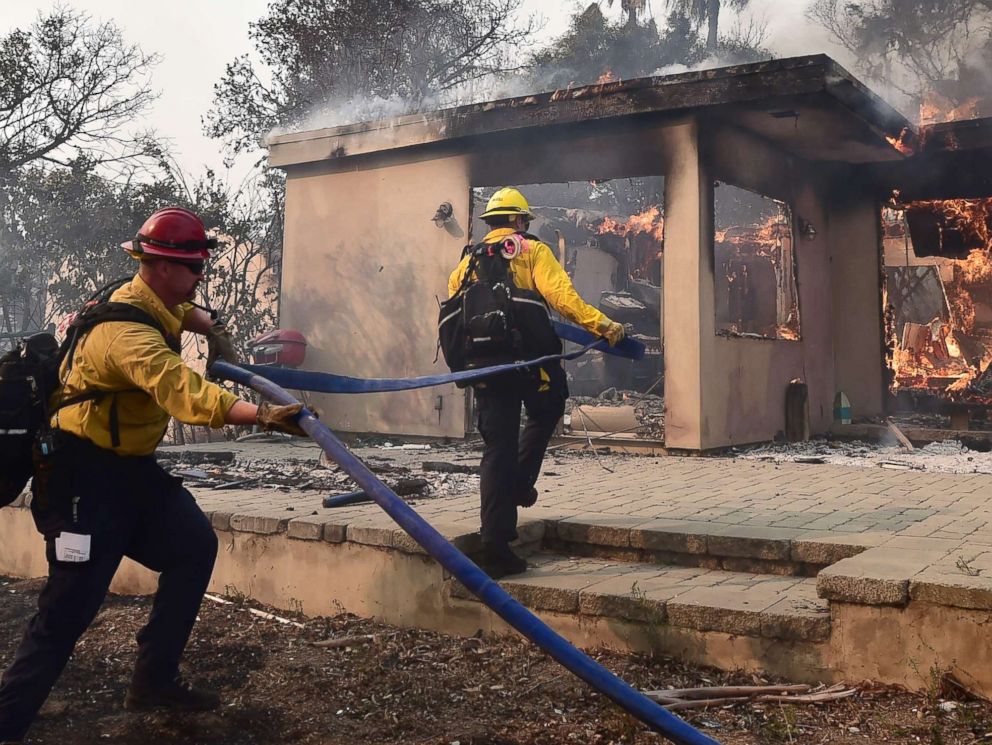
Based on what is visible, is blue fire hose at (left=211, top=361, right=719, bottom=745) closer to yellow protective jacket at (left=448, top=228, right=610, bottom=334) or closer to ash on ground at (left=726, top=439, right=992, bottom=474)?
yellow protective jacket at (left=448, top=228, right=610, bottom=334)

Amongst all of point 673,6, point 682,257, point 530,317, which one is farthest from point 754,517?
point 673,6

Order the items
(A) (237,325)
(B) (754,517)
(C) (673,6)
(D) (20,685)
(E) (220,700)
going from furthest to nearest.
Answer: (C) (673,6), (A) (237,325), (B) (754,517), (E) (220,700), (D) (20,685)

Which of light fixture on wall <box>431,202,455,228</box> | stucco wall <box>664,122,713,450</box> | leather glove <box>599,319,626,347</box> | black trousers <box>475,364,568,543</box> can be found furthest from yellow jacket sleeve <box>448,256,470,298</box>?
light fixture on wall <box>431,202,455,228</box>

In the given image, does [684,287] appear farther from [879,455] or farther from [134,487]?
[134,487]

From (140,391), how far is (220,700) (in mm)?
1444

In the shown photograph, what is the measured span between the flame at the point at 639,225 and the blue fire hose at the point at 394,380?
11993 millimetres

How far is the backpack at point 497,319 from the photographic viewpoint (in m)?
5.13

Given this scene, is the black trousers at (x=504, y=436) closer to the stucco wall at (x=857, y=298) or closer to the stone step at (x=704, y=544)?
the stone step at (x=704, y=544)

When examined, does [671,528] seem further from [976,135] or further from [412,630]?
[976,135]

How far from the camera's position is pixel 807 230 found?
39.5 ft

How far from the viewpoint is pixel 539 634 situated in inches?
124

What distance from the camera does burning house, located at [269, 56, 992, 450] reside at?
10094mm

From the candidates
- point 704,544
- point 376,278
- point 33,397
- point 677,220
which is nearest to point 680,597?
point 704,544

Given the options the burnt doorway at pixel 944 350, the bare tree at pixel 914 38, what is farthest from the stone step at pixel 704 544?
the bare tree at pixel 914 38
